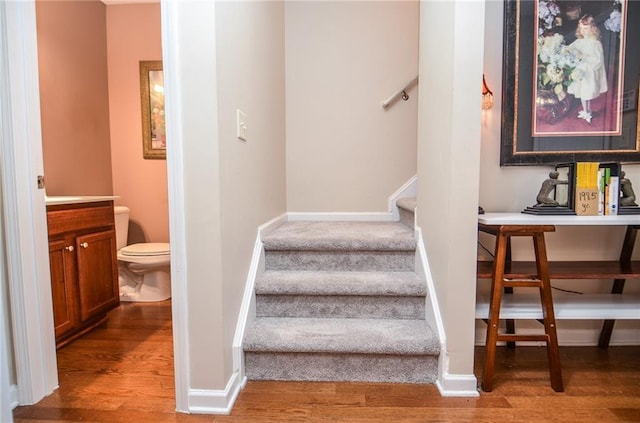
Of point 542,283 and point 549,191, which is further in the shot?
point 549,191

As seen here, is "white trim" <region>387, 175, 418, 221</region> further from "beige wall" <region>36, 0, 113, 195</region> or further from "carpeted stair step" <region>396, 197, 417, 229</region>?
"beige wall" <region>36, 0, 113, 195</region>

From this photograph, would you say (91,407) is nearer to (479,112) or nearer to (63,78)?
(479,112)

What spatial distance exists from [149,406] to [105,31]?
3210 millimetres

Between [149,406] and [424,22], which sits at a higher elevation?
[424,22]

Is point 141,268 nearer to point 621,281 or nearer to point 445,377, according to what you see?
point 445,377

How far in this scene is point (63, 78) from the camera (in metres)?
2.68

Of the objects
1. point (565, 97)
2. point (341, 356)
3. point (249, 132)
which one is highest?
point (565, 97)

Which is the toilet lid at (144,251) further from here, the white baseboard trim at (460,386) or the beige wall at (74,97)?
the white baseboard trim at (460,386)

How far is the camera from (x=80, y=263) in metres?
2.11

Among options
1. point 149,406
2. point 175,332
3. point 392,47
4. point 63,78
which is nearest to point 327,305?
point 175,332

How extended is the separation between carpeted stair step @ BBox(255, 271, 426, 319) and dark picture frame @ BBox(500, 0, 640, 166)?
3.11ft

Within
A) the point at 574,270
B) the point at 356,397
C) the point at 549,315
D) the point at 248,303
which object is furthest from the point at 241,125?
the point at 574,270

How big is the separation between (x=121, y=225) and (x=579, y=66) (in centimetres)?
337

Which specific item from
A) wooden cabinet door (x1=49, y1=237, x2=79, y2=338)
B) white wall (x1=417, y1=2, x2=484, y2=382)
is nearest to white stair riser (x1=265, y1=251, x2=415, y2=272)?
white wall (x1=417, y1=2, x2=484, y2=382)
